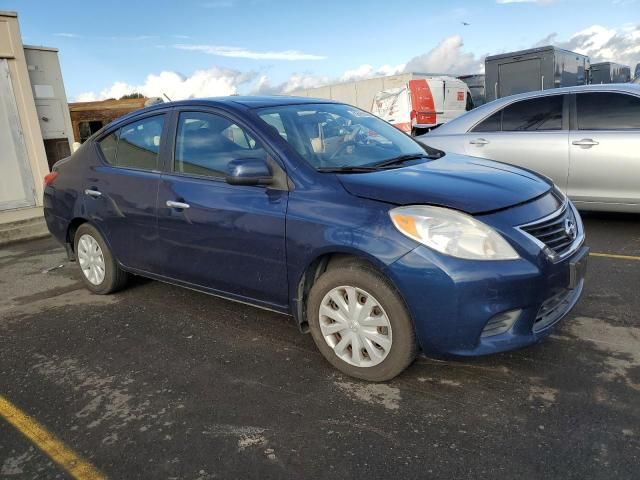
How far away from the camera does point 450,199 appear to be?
111 inches

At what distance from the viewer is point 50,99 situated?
10039 millimetres

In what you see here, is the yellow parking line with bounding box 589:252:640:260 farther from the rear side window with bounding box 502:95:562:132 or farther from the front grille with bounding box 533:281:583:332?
the front grille with bounding box 533:281:583:332

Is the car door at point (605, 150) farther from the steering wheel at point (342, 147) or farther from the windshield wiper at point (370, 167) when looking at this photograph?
the steering wheel at point (342, 147)

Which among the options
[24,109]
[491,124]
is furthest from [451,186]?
[24,109]

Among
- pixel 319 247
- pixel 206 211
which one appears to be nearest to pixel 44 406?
pixel 206 211

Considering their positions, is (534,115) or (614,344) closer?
(614,344)

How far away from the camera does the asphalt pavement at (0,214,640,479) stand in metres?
2.38

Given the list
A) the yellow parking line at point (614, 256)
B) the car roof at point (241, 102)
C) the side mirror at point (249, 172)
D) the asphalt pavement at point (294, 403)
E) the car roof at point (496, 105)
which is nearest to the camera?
the asphalt pavement at point (294, 403)

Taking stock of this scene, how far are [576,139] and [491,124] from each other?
1.00 meters

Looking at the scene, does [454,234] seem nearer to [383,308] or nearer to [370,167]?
[383,308]

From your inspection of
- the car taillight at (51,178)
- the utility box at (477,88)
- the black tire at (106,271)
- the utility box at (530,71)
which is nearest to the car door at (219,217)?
the black tire at (106,271)

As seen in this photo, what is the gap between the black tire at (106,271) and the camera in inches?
180

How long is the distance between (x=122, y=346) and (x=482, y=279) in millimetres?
2436

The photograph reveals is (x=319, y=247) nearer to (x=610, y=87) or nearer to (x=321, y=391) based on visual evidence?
(x=321, y=391)
